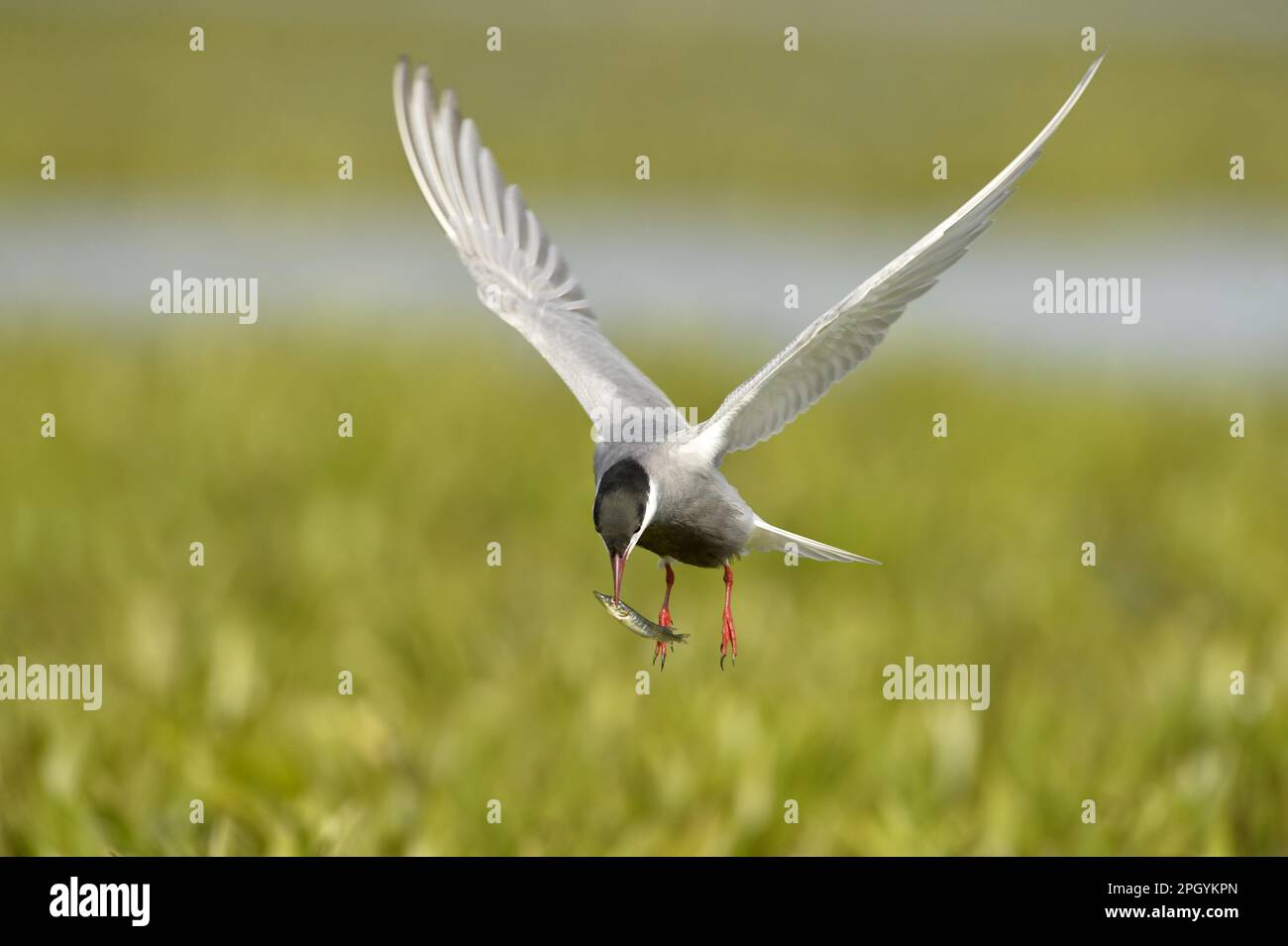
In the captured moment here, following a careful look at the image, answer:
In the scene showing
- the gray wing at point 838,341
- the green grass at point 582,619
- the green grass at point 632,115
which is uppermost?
the green grass at point 632,115

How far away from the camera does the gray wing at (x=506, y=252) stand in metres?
1.62

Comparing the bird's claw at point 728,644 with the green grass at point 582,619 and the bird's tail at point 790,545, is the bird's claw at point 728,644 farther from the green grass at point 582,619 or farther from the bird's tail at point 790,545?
the green grass at point 582,619

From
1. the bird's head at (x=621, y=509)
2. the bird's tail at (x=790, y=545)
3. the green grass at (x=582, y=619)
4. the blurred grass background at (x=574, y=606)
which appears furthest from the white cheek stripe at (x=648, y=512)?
the green grass at (x=582, y=619)

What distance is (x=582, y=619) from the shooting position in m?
5.90

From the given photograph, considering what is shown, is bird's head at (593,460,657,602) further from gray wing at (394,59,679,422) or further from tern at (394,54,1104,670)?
gray wing at (394,59,679,422)

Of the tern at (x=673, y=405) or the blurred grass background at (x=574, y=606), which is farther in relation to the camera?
the blurred grass background at (x=574, y=606)

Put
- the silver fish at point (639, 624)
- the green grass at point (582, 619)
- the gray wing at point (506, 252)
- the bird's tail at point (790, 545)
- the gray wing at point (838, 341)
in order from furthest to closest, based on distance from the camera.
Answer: the green grass at point (582, 619), the gray wing at point (506, 252), the gray wing at point (838, 341), the bird's tail at point (790, 545), the silver fish at point (639, 624)

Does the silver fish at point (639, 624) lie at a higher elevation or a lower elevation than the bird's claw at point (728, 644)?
higher

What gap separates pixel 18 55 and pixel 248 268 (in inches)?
547

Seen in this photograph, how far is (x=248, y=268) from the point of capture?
15.7m

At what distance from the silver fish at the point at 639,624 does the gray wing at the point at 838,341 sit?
0.32 meters

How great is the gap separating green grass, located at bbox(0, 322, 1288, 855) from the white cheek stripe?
2.60 metres

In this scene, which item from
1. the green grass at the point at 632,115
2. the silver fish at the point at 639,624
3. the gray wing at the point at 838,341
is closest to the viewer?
the silver fish at the point at 639,624

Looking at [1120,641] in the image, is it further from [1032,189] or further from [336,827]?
[1032,189]
